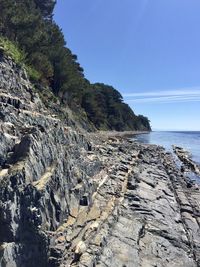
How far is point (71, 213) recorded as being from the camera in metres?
21.2

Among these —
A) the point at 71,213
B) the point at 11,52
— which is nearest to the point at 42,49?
the point at 11,52

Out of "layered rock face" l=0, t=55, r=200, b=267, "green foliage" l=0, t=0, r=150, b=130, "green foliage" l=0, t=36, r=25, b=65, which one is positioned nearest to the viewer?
"layered rock face" l=0, t=55, r=200, b=267

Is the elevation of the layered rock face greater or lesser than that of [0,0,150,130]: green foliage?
lesser

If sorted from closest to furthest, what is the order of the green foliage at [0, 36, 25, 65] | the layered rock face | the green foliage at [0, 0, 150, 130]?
1. the layered rock face
2. the green foliage at [0, 36, 25, 65]
3. the green foliage at [0, 0, 150, 130]

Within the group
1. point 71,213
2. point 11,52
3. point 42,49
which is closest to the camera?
point 71,213

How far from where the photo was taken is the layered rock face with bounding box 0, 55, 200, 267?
665 inches

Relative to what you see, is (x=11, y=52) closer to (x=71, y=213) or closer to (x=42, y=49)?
(x=42, y=49)

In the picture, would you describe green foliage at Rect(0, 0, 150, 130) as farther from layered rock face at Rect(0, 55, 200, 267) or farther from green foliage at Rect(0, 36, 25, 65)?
layered rock face at Rect(0, 55, 200, 267)

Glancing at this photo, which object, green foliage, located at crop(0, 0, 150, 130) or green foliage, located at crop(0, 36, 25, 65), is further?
green foliage, located at crop(0, 0, 150, 130)

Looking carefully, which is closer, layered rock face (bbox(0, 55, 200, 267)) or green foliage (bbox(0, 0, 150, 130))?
layered rock face (bbox(0, 55, 200, 267))

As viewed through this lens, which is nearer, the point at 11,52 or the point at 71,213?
the point at 71,213

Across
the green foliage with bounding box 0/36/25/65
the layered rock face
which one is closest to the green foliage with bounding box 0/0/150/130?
the green foliage with bounding box 0/36/25/65

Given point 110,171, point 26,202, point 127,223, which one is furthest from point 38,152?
point 110,171

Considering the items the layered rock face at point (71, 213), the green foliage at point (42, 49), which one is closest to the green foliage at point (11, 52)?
the green foliage at point (42, 49)
